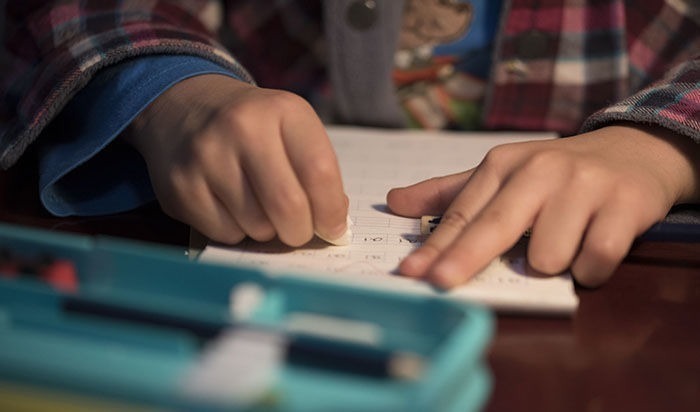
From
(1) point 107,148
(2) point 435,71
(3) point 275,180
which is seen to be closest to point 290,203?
(3) point 275,180

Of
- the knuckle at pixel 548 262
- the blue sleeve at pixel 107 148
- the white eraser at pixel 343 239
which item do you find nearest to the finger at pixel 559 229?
the knuckle at pixel 548 262

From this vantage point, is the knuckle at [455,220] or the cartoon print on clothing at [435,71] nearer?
the knuckle at [455,220]

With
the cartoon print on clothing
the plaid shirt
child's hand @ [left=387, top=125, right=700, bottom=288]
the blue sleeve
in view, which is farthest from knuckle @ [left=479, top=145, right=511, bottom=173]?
the cartoon print on clothing

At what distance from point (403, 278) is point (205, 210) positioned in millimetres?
133

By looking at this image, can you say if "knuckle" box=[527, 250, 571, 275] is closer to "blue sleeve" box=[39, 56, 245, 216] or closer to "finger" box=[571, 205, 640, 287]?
"finger" box=[571, 205, 640, 287]

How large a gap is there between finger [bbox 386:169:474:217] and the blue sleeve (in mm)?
169

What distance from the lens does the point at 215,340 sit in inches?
11.6

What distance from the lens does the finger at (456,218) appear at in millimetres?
461

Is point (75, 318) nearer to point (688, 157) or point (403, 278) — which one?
point (403, 278)

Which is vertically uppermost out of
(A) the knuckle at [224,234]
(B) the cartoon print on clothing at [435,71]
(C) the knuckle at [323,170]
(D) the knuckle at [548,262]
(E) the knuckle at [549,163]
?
(C) the knuckle at [323,170]

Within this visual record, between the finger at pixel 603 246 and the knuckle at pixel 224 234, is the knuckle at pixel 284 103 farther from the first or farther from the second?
the finger at pixel 603 246

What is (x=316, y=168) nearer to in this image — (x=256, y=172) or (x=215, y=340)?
(x=256, y=172)

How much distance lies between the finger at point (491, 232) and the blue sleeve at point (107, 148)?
0.24 m

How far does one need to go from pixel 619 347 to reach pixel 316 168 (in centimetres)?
18
